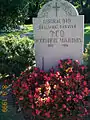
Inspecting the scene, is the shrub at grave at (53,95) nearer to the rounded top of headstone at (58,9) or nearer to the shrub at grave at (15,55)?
the rounded top of headstone at (58,9)

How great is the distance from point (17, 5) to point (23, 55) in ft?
16.2

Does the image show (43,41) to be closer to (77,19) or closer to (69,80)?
(77,19)

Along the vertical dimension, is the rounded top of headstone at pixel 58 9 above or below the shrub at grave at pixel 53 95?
above

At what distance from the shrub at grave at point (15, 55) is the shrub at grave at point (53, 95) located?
202 cm

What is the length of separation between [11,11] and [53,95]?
7.86 metres

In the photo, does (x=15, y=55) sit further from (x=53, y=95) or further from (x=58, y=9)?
(x=53, y=95)

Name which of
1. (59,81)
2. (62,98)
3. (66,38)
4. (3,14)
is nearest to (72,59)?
(66,38)

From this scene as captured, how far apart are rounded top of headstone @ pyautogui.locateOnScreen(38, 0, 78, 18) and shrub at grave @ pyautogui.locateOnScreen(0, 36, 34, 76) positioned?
158 centimetres

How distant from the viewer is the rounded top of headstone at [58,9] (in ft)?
18.4

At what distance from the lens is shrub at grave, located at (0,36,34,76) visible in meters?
6.93

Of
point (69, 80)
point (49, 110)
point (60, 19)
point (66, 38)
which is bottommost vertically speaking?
point (49, 110)

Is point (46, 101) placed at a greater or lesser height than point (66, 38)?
lesser

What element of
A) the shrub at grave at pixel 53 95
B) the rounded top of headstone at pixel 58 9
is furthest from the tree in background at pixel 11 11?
the shrub at grave at pixel 53 95

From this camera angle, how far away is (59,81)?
4.70 metres
